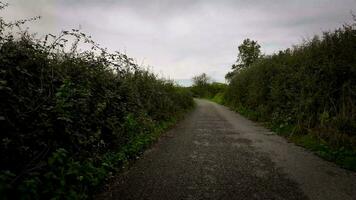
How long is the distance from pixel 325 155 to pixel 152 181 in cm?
465

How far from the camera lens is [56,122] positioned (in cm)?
464

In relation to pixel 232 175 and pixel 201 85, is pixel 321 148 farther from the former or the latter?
pixel 201 85

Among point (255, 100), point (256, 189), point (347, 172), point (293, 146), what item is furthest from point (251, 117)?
point (256, 189)

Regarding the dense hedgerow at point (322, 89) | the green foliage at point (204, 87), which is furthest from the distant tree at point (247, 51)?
the dense hedgerow at point (322, 89)

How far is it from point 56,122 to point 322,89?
9046 mm

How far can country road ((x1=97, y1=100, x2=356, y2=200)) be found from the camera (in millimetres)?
4758

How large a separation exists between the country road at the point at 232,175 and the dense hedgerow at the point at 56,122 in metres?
0.68

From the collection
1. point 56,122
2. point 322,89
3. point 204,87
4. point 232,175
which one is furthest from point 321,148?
point 204,87

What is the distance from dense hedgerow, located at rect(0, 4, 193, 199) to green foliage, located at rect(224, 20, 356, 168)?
18.1 ft

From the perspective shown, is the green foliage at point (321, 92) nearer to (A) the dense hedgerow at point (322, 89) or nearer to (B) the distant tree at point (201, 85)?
(A) the dense hedgerow at point (322, 89)

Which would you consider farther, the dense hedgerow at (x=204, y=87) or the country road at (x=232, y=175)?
the dense hedgerow at (x=204, y=87)

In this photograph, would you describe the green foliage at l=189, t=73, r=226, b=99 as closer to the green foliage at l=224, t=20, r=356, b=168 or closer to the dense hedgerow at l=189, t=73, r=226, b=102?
the dense hedgerow at l=189, t=73, r=226, b=102

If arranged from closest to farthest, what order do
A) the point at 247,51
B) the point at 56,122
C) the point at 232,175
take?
the point at 56,122
the point at 232,175
the point at 247,51

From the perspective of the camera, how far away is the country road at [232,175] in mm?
4758
